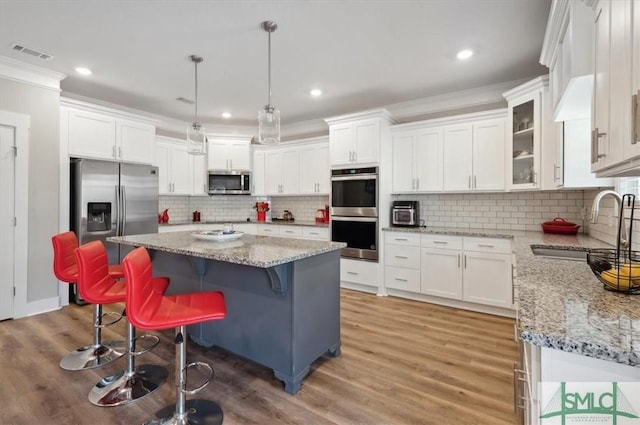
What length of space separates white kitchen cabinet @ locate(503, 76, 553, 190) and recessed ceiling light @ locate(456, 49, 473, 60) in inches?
26.8

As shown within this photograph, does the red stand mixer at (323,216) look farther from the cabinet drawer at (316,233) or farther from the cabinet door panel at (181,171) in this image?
the cabinet door panel at (181,171)

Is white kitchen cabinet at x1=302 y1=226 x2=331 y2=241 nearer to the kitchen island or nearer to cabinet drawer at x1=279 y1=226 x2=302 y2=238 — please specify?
cabinet drawer at x1=279 y1=226 x2=302 y2=238

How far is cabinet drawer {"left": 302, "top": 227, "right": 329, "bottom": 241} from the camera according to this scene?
16.0 ft

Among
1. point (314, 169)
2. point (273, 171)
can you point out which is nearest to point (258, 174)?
point (273, 171)

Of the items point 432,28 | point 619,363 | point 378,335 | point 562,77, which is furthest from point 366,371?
Result: point 432,28

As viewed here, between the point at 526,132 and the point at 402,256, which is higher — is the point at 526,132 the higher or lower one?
the higher one

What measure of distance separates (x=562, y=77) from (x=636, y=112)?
1.19 m

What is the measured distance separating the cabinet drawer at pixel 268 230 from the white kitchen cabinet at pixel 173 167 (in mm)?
1413

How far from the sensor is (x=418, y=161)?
4211 mm

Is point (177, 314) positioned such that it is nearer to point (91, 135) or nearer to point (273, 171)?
point (91, 135)

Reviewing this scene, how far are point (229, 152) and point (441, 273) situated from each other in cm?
419

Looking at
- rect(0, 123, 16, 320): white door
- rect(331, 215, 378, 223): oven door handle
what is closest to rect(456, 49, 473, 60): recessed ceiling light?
rect(331, 215, 378, 223): oven door handle

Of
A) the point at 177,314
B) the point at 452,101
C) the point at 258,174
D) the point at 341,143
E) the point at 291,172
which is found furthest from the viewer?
the point at 258,174

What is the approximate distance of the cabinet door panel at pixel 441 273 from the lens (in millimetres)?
3686
